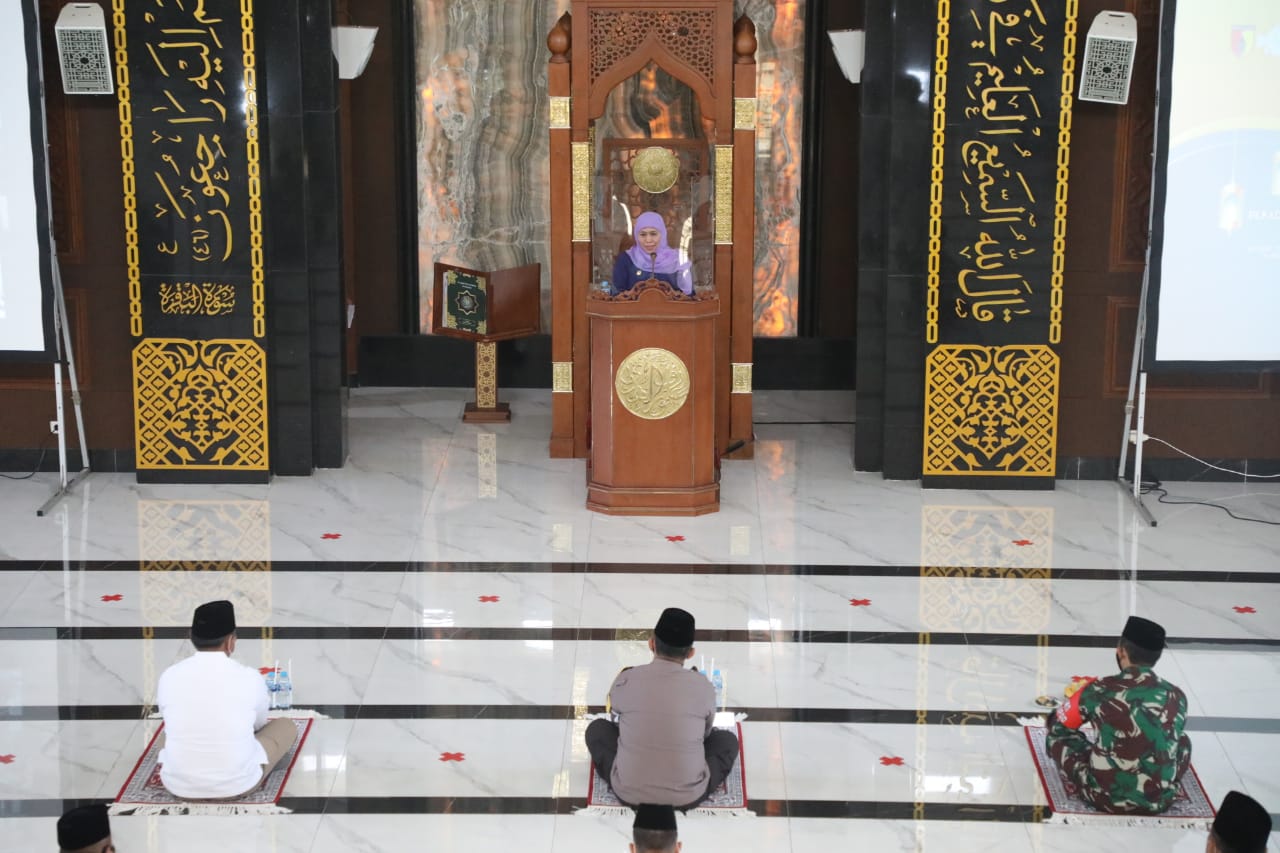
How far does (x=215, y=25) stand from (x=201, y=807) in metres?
4.31

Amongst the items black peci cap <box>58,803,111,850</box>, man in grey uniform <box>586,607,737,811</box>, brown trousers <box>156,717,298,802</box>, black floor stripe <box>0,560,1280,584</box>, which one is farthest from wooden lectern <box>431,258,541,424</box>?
black peci cap <box>58,803,111,850</box>

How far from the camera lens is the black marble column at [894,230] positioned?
26.2ft

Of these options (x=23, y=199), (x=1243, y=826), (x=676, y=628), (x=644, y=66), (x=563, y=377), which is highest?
(x=644, y=66)

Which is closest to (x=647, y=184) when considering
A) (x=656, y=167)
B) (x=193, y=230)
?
(x=656, y=167)

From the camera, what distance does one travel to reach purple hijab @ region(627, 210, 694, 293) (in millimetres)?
8008

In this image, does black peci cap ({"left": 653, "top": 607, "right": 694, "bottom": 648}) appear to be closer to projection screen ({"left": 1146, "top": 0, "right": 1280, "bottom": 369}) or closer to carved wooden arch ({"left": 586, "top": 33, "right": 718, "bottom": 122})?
projection screen ({"left": 1146, "top": 0, "right": 1280, "bottom": 369})

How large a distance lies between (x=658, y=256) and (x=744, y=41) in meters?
1.27

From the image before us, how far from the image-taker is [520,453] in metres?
8.91

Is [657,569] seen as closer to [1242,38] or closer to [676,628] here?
[676,628]

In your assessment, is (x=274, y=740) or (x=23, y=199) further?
(x=23, y=199)

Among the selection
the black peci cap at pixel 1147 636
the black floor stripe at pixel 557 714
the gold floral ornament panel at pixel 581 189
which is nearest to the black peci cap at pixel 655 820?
the black peci cap at pixel 1147 636

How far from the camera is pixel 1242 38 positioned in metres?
7.58

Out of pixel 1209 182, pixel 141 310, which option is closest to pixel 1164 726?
pixel 1209 182

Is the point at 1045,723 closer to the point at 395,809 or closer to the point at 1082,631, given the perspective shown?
the point at 1082,631
